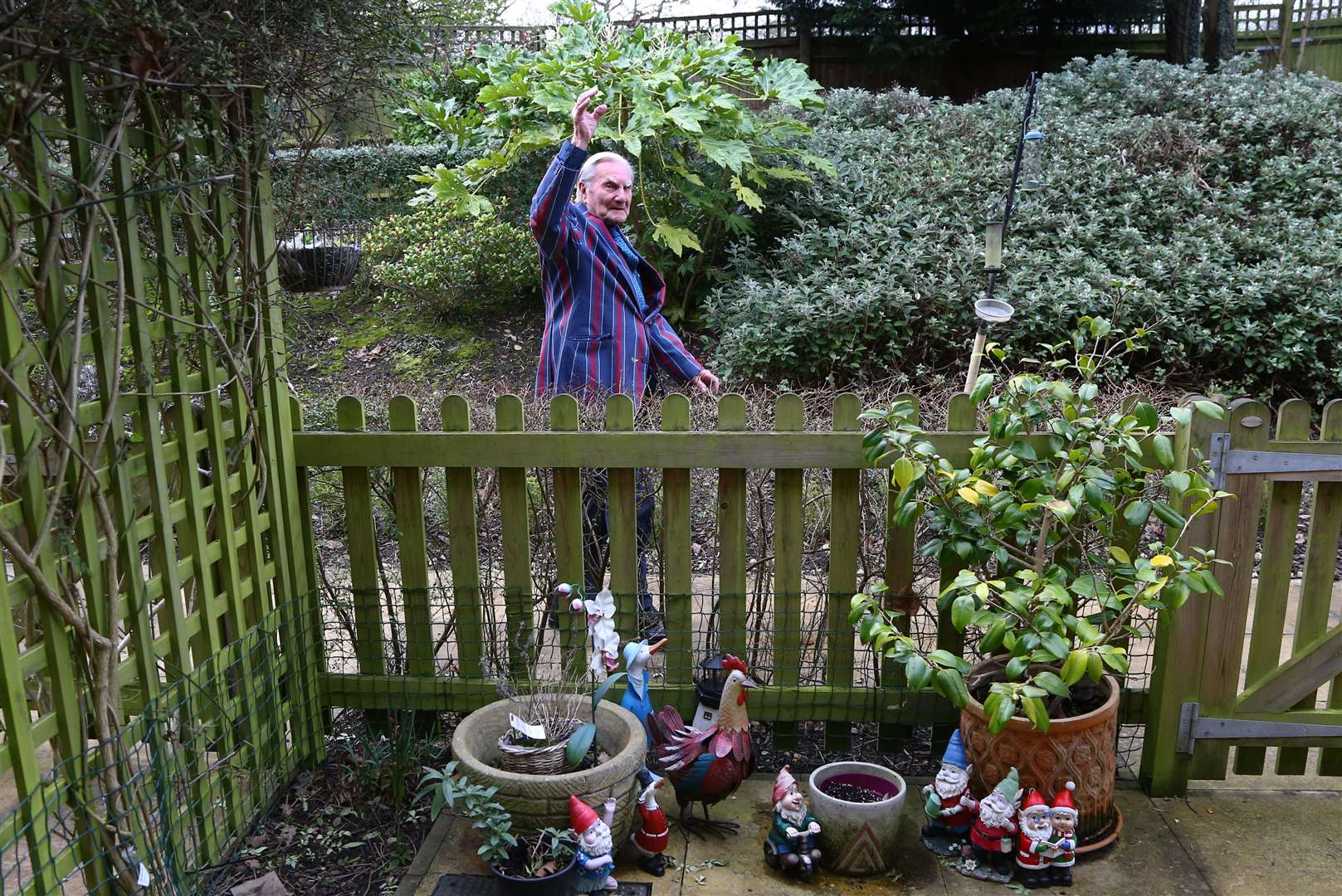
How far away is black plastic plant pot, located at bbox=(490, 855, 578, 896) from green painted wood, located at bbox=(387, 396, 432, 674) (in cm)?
99

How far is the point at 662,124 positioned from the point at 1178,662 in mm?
5135

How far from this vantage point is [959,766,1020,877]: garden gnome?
2645 millimetres

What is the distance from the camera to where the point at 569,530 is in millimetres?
3240

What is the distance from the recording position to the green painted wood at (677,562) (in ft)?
10.1

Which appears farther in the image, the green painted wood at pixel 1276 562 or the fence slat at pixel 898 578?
the fence slat at pixel 898 578

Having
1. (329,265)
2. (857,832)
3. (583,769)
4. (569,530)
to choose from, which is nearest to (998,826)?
(857,832)

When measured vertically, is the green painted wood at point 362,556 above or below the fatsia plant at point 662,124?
below

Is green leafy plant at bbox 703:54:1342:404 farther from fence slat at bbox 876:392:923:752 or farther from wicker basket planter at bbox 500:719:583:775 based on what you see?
wicker basket planter at bbox 500:719:583:775

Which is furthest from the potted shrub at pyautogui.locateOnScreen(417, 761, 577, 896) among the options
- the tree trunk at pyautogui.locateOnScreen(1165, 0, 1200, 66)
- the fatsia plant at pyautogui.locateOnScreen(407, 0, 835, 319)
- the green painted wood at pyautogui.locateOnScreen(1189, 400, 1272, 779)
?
the tree trunk at pyautogui.locateOnScreen(1165, 0, 1200, 66)

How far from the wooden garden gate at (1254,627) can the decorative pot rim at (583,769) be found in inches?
62.9

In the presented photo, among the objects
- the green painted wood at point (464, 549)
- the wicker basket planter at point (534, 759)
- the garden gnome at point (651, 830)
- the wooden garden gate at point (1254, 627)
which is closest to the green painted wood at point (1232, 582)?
the wooden garden gate at point (1254, 627)

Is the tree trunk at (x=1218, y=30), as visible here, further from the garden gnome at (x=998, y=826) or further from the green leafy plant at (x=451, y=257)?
the garden gnome at (x=998, y=826)

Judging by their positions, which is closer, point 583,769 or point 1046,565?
point 583,769

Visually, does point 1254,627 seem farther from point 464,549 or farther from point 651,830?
point 464,549
